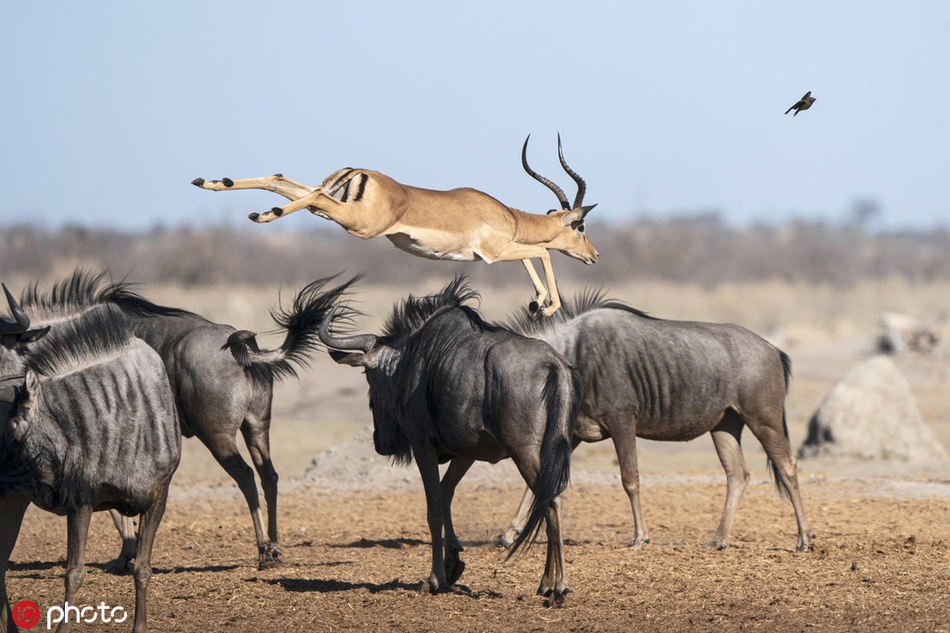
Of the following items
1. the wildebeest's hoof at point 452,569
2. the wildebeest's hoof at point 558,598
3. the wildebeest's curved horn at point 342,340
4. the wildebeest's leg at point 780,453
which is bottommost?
the wildebeest's hoof at point 558,598

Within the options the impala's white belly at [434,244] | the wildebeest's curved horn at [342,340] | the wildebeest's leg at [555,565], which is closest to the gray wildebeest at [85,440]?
the wildebeest's curved horn at [342,340]

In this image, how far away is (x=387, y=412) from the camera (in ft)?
28.2

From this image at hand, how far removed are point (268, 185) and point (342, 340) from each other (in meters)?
1.51

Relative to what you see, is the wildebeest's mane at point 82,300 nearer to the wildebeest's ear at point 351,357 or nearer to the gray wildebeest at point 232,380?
the gray wildebeest at point 232,380

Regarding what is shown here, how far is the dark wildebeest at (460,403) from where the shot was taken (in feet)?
25.0

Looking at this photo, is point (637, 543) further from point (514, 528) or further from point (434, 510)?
point (434, 510)

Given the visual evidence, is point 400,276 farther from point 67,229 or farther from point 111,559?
point 111,559

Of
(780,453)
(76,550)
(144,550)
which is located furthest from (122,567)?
(780,453)

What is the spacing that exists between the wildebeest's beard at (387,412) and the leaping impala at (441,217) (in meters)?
0.84

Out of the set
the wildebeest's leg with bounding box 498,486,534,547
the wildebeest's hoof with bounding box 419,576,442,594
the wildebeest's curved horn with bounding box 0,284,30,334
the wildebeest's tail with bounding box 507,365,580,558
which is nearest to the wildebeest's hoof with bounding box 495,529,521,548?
the wildebeest's leg with bounding box 498,486,534,547

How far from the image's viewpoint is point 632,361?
10.8 m

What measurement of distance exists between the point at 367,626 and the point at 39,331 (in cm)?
261

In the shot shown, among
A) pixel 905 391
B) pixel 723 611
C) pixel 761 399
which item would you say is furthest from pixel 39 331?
pixel 905 391

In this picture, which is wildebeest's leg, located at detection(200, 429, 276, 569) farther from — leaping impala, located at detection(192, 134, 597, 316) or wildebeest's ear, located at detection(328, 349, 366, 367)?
leaping impala, located at detection(192, 134, 597, 316)
